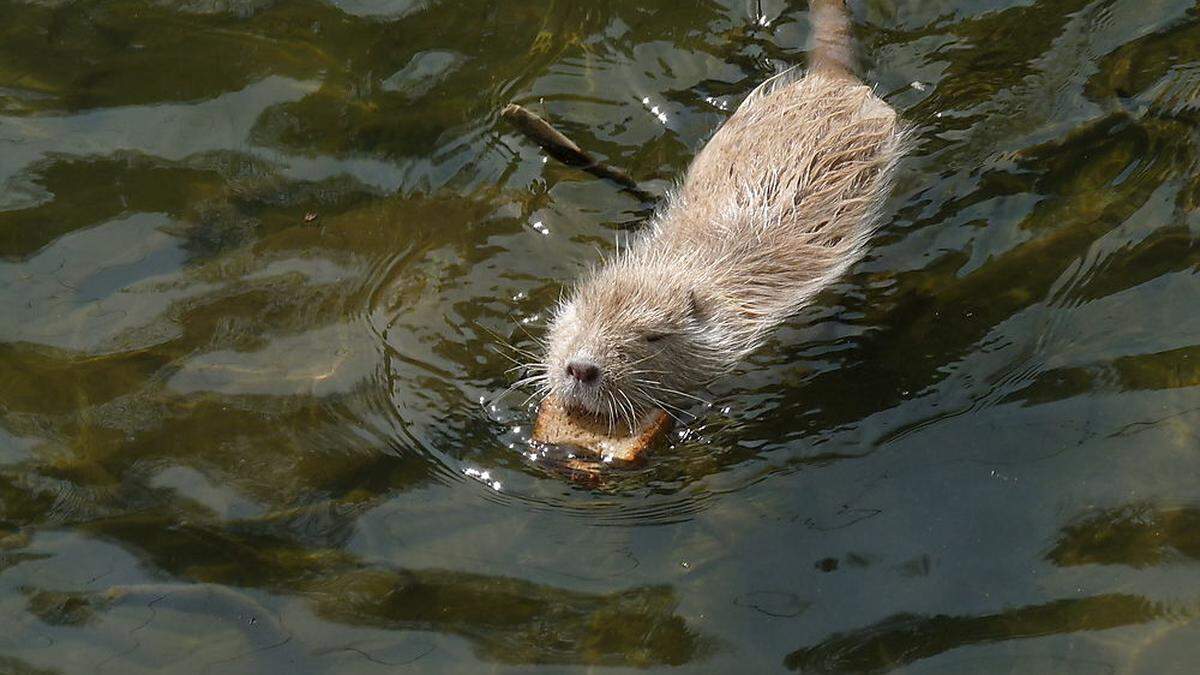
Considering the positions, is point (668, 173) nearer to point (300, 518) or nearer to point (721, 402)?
point (721, 402)

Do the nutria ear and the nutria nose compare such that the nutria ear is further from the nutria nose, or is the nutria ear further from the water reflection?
the water reflection

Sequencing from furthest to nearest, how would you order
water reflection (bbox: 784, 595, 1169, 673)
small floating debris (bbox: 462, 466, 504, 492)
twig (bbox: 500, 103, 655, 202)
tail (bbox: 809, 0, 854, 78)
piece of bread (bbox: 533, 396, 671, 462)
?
1. tail (bbox: 809, 0, 854, 78)
2. twig (bbox: 500, 103, 655, 202)
3. piece of bread (bbox: 533, 396, 671, 462)
4. small floating debris (bbox: 462, 466, 504, 492)
5. water reflection (bbox: 784, 595, 1169, 673)

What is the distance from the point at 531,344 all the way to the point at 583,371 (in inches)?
23.3

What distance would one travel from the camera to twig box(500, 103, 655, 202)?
6219 millimetres

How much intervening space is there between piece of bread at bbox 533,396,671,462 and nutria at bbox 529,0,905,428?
0.05m

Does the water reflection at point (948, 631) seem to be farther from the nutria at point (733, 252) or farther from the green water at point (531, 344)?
the nutria at point (733, 252)

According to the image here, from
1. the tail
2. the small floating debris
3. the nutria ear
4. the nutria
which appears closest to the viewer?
the small floating debris

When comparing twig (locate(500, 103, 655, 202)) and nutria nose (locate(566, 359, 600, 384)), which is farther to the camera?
twig (locate(500, 103, 655, 202))

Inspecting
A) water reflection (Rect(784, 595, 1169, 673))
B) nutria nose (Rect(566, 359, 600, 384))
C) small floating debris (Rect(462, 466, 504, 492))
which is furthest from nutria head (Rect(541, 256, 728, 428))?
water reflection (Rect(784, 595, 1169, 673))

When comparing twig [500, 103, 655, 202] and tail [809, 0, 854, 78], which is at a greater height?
tail [809, 0, 854, 78]

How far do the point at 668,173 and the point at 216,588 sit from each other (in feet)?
10.1

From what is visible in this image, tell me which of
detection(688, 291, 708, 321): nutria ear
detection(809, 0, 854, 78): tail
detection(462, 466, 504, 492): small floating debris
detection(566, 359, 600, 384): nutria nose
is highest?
detection(809, 0, 854, 78): tail

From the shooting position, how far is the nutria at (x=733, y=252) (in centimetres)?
549

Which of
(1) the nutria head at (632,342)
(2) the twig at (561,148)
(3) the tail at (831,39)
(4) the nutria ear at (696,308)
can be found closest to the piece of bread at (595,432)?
(1) the nutria head at (632,342)
